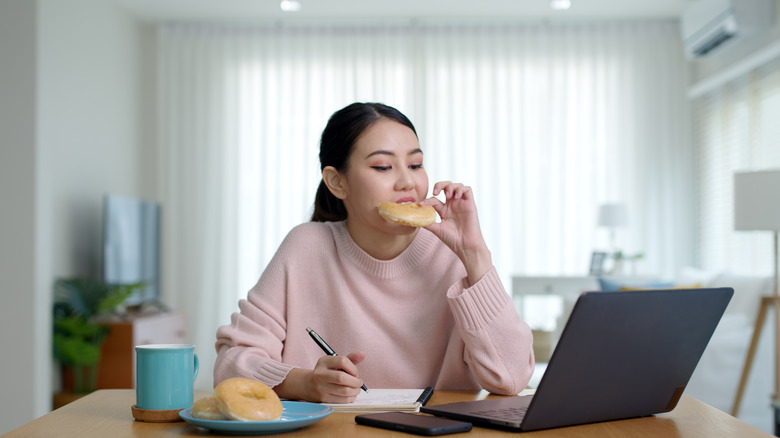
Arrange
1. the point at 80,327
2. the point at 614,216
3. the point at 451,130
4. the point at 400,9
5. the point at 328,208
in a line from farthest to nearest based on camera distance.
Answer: the point at 451,130 → the point at 400,9 → the point at 614,216 → the point at 80,327 → the point at 328,208

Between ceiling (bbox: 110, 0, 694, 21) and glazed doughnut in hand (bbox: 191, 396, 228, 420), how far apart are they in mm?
4867

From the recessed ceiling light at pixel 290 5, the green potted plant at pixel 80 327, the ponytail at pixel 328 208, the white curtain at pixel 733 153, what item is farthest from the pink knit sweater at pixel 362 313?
the recessed ceiling light at pixel 290 5

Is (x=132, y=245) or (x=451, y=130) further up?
(x=451, y=130)

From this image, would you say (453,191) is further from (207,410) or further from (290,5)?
(290,5)

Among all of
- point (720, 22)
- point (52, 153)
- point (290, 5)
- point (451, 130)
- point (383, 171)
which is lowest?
point (383, 171)

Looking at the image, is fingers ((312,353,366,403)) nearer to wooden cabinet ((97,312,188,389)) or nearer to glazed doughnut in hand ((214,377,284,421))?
glazed doughnut in hand ((214,377,284,421))

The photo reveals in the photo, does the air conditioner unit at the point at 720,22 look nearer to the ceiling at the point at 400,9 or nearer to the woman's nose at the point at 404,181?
the ceiling at the point at 400,9

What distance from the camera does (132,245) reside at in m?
5.01

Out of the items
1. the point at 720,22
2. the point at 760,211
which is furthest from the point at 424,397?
the point at 720,22

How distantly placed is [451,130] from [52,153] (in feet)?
9.52

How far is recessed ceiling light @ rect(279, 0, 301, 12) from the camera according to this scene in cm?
551

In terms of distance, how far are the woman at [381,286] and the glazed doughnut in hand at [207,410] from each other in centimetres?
36

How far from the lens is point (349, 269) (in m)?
1.58

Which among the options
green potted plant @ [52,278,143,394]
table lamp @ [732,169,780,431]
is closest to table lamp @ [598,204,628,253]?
table lamp @ [732,169,780,431]
